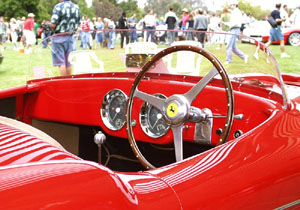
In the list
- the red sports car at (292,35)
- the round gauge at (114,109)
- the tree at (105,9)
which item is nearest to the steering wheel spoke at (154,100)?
the round gauge at (114,109)

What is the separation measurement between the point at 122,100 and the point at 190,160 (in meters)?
1.28

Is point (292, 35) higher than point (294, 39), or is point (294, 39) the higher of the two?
point (292, 35)

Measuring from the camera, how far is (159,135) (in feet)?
8.22

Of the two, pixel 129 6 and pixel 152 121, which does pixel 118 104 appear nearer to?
pixel 152 121

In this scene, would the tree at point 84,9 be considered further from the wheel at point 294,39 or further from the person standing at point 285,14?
the wheel at point 294,39

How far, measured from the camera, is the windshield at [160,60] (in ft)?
7.50

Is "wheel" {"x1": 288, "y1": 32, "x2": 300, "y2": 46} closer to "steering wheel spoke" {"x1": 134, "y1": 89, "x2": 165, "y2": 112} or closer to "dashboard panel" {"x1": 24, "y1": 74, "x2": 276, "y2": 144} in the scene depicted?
"dashboard panel" {"x1": 24, "y1": 74, "x2": 276, "y2": 144}

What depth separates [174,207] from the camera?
53.0 inches

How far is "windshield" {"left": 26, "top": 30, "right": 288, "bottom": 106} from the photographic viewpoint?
2287mm

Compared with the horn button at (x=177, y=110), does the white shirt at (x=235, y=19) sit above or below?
above

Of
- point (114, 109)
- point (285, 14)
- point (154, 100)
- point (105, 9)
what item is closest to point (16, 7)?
point (105, 9)

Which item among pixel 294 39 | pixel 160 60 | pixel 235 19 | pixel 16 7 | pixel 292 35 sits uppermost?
pixel 16 7

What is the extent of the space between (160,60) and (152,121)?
42 cm

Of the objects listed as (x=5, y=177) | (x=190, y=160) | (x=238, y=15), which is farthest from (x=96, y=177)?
(x=238, y=15)
